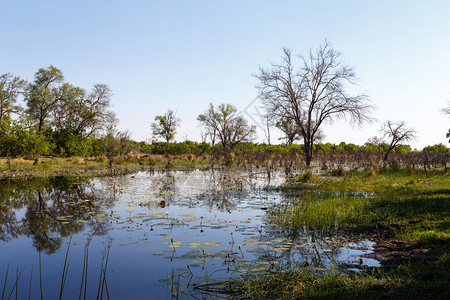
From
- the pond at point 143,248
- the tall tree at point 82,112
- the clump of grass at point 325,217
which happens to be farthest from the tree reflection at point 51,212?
the tall tree at point 82,112

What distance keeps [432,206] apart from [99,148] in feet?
126

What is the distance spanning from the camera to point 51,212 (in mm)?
9430

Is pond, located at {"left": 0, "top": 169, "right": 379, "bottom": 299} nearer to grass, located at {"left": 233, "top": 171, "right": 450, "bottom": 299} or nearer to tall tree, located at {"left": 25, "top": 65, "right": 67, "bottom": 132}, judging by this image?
grass, located at {"left": 233, "top": 171, "right": 450, "bottom": 299}

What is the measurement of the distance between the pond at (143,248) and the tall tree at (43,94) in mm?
39855

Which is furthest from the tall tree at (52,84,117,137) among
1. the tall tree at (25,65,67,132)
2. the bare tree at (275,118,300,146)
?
the bare tree at (275,118,300,146)

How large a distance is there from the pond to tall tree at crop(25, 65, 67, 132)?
39.9m

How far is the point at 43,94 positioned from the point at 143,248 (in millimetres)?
46939

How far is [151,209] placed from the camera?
A: 9805 millimetres

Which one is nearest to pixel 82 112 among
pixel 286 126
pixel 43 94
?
pixel 43 94

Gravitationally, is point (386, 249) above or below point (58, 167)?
below

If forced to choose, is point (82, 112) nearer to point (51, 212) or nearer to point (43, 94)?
point (43, 94)

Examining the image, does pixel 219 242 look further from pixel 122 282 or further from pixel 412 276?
pixel 412 276

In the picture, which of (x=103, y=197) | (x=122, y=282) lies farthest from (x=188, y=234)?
(x=103, y=197)

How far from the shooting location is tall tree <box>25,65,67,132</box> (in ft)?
149
